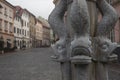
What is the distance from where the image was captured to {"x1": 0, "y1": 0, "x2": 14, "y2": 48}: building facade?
51094mm

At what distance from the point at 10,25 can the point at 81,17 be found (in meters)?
56.4

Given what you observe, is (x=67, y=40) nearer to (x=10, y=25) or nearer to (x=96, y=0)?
(x=96, y=0)

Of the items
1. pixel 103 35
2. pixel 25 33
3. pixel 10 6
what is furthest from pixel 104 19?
pixel 25 33

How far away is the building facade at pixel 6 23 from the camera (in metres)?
51.1

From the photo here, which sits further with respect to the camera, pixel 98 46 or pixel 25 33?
pixel 25 33

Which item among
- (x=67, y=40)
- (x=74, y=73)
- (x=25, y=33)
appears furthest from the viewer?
(x=25, y=33)

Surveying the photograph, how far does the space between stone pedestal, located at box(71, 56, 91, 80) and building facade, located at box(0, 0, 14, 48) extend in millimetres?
47503

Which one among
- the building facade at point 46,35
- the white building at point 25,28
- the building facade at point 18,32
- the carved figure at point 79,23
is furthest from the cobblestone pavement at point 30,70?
the building facade at point 46,35

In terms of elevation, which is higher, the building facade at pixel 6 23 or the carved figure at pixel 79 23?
the building facade at pixel 6 23

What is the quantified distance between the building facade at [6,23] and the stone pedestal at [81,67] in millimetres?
47503

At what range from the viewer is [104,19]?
351 cm

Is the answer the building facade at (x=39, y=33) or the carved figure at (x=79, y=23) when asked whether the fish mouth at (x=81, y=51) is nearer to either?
the carved figure at (x=79, y=23)

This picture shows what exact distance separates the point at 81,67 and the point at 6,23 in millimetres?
52474

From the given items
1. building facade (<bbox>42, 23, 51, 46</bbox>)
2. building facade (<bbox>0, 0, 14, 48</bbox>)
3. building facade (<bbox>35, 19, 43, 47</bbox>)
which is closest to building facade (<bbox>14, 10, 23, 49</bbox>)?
building facade (<bbox>0, 0, 14, 48</bbox>)
